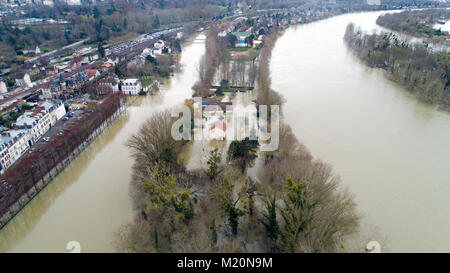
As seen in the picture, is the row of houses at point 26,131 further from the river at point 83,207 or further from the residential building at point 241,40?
the residential building at point 241,40

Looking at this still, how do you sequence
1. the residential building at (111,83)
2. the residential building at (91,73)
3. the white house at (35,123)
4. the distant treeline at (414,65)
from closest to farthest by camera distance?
the white house at (35,123)
the distant treeline at (414,65)
the residential building at (111,83)
the residential building at (91,73)

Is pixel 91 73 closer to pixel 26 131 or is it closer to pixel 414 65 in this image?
pixel 26 131

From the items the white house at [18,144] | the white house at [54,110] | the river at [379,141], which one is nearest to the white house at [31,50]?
the white house at [54,110]

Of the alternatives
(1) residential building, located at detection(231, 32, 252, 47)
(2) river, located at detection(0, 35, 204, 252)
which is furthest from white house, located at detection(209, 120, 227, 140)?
(1) residential building, located at detection(231, 32, 252, 47)

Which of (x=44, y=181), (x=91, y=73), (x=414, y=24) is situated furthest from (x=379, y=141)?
(x=414, y=24)

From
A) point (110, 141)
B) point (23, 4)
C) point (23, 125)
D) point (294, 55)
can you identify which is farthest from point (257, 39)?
point (23, 4)
